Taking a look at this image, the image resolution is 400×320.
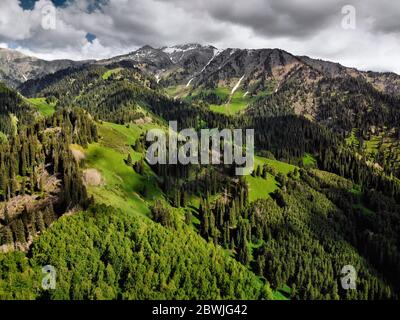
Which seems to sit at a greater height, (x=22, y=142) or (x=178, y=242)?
(x=22, y=142)

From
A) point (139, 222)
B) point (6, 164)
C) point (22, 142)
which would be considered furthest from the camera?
point (22, 142)

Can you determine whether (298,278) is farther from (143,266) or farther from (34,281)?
(34,281)

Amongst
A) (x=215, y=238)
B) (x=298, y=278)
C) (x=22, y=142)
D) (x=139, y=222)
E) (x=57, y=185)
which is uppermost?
(x=22, y=142)

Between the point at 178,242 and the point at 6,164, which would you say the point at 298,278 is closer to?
the point at 178,242

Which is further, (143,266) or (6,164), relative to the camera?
(6,164)

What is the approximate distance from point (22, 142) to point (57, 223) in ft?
220

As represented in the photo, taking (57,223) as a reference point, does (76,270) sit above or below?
below

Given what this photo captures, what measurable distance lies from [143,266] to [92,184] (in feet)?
171

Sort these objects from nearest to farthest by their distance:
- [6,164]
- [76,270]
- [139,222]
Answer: [76,270]
[139,222]
[6,164]

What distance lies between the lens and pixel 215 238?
19162 centimetres

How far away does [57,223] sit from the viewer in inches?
5157

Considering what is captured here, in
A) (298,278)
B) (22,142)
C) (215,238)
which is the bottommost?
(298,278)
